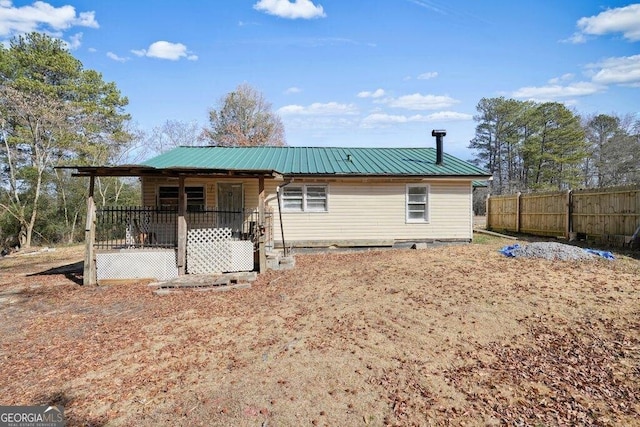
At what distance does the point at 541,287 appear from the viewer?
6906 millimetres

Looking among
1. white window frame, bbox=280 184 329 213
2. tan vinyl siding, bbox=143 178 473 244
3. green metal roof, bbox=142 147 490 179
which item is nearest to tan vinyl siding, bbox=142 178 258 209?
tan vinyl siding, bbox=143 178 473 244

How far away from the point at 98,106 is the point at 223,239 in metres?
18.8

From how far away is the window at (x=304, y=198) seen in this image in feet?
42.3

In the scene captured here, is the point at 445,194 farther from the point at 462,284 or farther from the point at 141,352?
the point at 141,352

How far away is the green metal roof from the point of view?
12898mm

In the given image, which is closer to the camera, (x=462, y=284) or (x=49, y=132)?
(x=462, y=284)

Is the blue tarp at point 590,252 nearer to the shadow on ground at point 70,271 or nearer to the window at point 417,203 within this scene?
the window at point 417,203

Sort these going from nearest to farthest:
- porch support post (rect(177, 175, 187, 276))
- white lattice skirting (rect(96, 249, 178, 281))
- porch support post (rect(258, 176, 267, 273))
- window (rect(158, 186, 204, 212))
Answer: white lattice skirting (rect(96, 249, 178, 281)), porch support post (rect(177, 175, 187, 276)), porch support post (rect(258, 176, 267, 273)), window (rect(158, 186, 204, 212))

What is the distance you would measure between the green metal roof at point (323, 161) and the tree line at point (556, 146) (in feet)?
61.7

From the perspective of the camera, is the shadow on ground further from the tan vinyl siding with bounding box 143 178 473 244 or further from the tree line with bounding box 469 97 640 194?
the tree line with bounding box 469 97 640 194

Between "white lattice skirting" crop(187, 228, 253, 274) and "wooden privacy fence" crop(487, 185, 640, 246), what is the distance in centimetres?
1271

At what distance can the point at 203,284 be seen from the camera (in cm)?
807

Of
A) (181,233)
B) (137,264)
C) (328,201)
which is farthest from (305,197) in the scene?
(137,264)

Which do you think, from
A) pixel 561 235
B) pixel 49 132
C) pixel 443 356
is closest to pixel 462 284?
pixel 443 356
